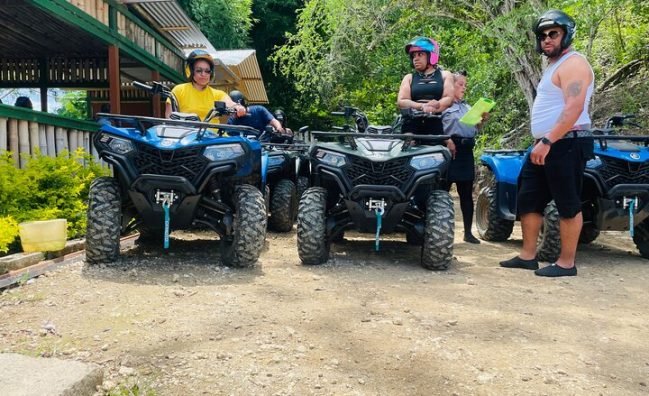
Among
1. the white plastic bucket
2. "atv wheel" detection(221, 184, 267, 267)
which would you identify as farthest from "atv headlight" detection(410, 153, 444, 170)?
the white plastic bucket

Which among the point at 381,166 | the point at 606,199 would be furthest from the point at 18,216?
the point at 606,199

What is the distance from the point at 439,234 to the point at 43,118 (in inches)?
183

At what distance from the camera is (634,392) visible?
2.12m

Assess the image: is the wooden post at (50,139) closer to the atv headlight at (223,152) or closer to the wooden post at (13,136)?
the wooden post at (13,136)

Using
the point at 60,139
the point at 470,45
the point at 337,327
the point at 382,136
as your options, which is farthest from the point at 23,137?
the point at 470,45

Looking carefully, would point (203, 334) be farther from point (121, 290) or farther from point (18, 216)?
point (18, 216)

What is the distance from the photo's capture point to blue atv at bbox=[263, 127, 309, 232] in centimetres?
641

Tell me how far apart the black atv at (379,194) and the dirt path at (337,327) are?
243 mm

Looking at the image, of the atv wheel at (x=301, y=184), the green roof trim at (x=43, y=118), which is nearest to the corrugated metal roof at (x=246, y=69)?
the green roof trim at (x=43, y=118)

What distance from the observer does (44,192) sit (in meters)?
4.77

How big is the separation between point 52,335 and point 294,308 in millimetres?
1200

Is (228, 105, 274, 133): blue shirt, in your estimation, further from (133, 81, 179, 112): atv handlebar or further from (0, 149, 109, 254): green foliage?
(133, 81, 179, 112): atv handlebar

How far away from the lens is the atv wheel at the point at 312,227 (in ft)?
13.8

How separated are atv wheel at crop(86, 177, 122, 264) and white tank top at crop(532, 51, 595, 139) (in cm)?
310
